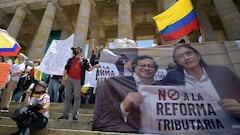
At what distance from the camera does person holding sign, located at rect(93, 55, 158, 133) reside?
474cm

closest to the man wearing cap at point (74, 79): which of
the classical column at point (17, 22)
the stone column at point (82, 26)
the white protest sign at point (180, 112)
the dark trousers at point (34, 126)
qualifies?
the dark trousers at point (34, 126)

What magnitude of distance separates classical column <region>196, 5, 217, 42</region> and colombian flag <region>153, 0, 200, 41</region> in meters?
11.6

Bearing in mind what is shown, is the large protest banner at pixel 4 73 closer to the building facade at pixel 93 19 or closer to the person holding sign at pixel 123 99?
the person holding sign at pixel 123 99

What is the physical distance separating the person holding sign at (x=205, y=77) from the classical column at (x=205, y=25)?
1511 centimetres

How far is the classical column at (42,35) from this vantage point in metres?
18.7

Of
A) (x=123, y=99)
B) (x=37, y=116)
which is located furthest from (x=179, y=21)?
(x=37, y=116)

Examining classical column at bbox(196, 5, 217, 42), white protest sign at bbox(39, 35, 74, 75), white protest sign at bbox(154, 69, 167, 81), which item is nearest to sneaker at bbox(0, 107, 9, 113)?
white protest sign at bbox(39, 35, 74, 75)

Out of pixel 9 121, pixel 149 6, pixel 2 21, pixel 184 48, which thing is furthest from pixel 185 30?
pixel 2 21

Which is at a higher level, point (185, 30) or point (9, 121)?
point (185, 30)

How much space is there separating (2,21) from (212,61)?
25.8m

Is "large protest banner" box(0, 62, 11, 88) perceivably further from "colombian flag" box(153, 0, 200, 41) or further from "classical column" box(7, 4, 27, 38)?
"classical column" box(7, 4, 27, 38)

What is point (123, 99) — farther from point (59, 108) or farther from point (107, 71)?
point (59, 108)

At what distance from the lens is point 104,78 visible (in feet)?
18.7

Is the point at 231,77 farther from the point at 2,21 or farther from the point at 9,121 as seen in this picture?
the point at 2,21
